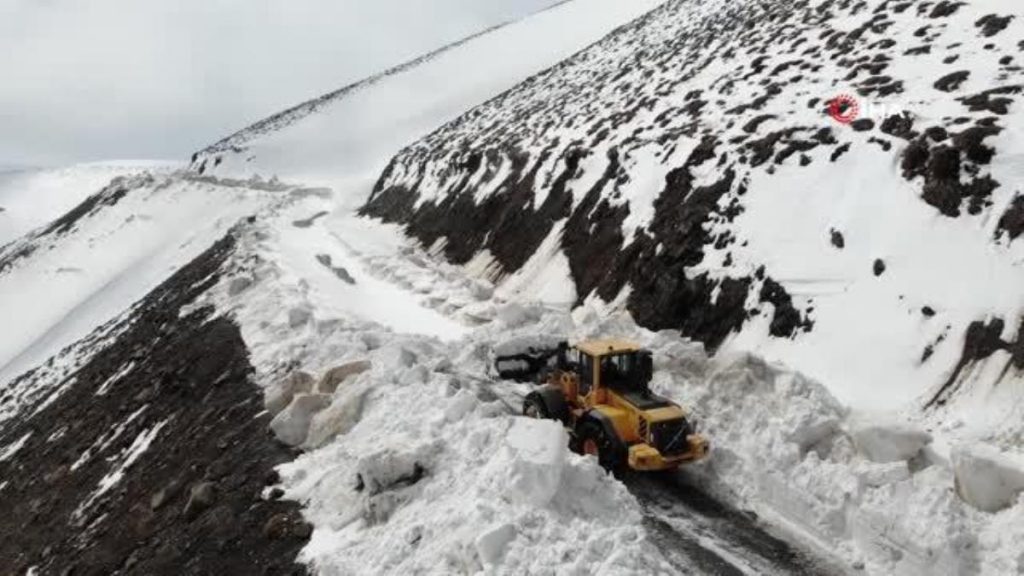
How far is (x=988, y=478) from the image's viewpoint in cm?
977

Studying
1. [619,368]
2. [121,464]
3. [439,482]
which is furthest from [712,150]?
[121,464]

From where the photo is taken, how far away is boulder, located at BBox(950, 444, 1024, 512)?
967 cm

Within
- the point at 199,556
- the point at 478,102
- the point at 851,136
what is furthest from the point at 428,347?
the point at 478,102

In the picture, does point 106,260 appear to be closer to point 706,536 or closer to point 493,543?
point 706,536

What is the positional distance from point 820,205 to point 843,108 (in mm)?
3657

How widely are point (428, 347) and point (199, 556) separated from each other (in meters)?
7.48

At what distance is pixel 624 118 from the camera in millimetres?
28719

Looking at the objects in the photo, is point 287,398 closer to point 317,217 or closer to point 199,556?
point 199,556

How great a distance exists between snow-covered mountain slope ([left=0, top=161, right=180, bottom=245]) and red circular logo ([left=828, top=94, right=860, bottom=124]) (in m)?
130

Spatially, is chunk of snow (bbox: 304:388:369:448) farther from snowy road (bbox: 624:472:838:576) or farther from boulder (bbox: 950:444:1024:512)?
boulder (bbox: 950:444:1024:512)

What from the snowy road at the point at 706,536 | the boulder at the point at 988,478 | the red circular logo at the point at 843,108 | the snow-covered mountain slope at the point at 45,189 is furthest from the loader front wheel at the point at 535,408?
the snow-covered mountain slope at the point at 45,189

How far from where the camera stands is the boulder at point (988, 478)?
9.67 meters

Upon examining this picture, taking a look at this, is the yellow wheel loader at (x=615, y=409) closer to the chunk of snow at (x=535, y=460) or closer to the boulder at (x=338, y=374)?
the chunk of snow at (x=535, y=460)

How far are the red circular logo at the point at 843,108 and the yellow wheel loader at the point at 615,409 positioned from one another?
8931 mm
